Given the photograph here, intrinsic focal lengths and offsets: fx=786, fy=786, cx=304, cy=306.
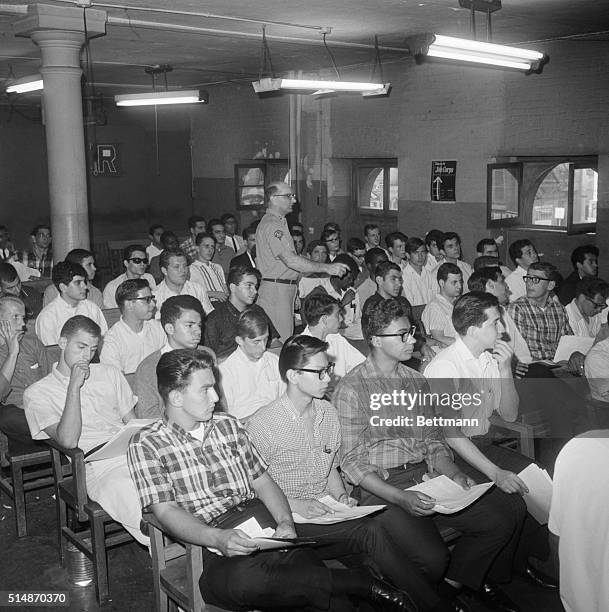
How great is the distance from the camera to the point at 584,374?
5.14 m

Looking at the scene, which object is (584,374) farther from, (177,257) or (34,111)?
(34,111)

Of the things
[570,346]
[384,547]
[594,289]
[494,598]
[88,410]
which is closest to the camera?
[384,547]

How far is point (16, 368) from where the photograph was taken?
16.0 feet

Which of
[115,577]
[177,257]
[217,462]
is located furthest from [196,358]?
[177,257]

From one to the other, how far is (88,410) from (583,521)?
2466 millimetres

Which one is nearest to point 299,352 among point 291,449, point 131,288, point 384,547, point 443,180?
point 291,449

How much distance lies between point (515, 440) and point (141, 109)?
11898mm

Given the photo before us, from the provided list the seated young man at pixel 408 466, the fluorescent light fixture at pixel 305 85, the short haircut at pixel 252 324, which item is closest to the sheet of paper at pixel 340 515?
the seated young man at pixel 408 466

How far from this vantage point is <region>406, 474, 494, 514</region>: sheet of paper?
3.34 meters

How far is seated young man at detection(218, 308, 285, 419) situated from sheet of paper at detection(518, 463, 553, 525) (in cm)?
152

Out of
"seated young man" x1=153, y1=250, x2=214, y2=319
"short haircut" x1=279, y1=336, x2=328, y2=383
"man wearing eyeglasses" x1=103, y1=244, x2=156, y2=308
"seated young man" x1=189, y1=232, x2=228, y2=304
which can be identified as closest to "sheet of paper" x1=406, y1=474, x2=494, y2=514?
"short haircut" x1=279, y1=336, x2=328, y2=383

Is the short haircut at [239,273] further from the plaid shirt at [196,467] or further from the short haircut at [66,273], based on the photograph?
the plaid shirt at [196,467]

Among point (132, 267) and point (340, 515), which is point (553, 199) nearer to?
point (132, 267)

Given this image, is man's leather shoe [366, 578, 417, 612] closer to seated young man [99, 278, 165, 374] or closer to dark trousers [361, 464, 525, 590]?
dark trousers [361, 464, 525, 590]
